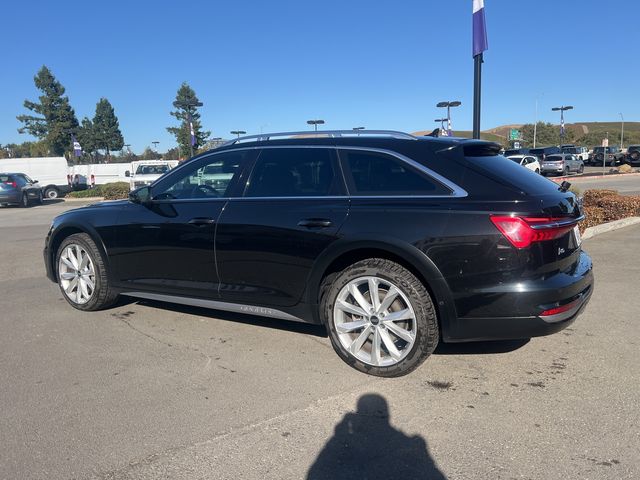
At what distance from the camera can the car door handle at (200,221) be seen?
14.7 ft

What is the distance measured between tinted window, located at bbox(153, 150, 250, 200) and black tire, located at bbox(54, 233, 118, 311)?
3.09 feet

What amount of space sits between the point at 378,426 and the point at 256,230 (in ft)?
5.89

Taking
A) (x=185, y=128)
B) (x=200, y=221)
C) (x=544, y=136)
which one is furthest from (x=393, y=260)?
(x=544, y=136)

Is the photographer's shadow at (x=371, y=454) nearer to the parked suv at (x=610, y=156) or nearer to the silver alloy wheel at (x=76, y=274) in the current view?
the silver alloy wheel at (x=76, y=274)

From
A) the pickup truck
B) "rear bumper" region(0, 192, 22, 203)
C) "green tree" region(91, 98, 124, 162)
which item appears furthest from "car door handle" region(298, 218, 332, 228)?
"green tree" region(91, 98, 124, 162)

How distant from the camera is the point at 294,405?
3.43 metres

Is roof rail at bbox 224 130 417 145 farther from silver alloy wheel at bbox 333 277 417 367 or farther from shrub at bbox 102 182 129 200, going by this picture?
shrub at bbox 102 182 129 200

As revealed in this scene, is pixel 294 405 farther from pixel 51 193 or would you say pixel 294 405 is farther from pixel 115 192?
pixel 51 193

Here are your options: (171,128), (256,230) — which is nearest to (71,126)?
(171,128)

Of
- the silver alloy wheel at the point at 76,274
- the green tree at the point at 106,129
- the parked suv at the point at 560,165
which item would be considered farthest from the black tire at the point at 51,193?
the green tree at the point at 106,129

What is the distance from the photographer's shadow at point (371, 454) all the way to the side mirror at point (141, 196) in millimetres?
2842

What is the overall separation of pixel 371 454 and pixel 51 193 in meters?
30.2

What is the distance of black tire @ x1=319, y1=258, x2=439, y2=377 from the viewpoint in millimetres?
3639

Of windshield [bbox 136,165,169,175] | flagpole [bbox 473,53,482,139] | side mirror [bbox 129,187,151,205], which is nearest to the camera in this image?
side mirror [bbox 129,187,151,205]
